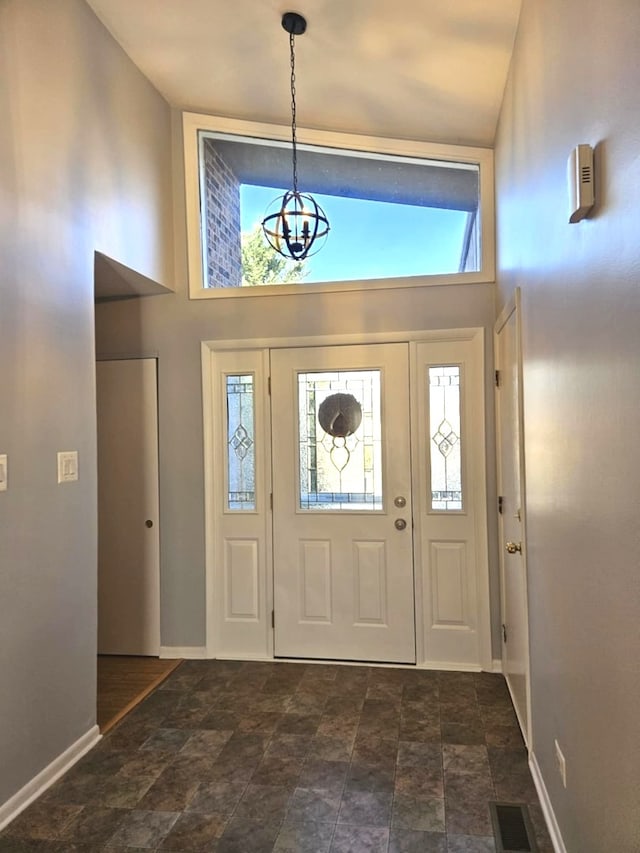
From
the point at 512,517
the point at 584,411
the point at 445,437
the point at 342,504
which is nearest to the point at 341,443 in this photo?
the point at 342,504

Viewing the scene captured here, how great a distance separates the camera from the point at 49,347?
2420 millimetres

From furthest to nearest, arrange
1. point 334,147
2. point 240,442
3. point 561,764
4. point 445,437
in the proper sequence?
point 240,442
point 334,147
point 445,437
point 561,764

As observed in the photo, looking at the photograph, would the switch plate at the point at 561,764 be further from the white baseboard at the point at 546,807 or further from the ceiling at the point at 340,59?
the ceiling at the point at 340,59

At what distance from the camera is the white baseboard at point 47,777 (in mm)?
2131

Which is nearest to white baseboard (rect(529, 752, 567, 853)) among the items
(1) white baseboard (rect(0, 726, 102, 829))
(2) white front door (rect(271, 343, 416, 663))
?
(2) white front door (rect(271, 343, 416, 663))

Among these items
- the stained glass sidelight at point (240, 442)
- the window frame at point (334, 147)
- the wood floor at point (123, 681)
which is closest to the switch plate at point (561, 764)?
the wood floor at point (123, 681)

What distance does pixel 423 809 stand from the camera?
84.7 inches

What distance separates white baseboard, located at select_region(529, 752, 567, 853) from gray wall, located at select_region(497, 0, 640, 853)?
0.06 m

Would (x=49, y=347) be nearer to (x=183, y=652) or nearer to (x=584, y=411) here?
(x=584, y=411)

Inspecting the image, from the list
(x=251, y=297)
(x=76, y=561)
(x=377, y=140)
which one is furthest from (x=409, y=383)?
(x=76, y=561)

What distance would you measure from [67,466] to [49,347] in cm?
51

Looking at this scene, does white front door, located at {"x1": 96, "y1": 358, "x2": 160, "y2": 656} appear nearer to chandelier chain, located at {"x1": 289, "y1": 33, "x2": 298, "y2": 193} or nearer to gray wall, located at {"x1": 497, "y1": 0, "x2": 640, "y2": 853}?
chandelier chain, located at {"x1": 289, "y1": 33, "x2": 298, "y2": 193}

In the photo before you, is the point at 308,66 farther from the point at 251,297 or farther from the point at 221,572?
the point at 221,572

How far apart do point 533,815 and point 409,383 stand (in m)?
2.19
